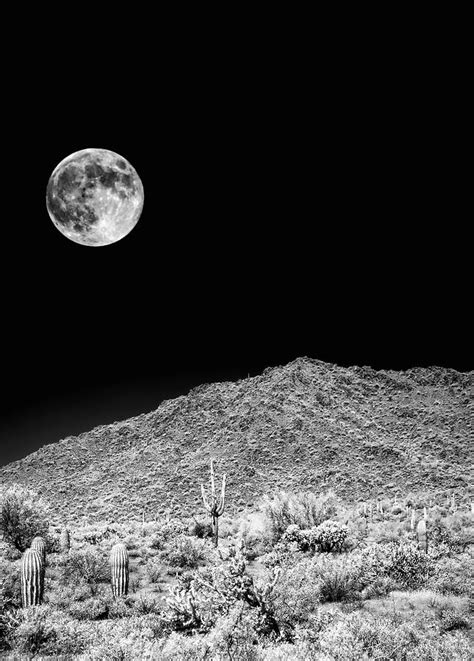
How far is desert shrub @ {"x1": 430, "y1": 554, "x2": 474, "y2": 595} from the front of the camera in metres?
9.89

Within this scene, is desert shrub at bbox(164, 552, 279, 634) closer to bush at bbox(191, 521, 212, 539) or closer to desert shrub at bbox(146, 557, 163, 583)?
desert shrub at bbox(146, 557, 163, 583)

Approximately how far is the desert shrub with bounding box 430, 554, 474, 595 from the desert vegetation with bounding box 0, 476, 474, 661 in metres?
0.04

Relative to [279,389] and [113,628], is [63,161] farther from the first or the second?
[279,389]

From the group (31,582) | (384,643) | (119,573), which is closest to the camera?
(384,643)

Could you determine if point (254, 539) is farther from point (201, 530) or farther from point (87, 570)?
point (87, 570)

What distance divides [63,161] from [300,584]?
1318 cm

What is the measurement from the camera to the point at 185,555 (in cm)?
1568

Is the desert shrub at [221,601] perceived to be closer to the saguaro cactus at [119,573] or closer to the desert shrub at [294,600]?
the desert shrub at [294,600]

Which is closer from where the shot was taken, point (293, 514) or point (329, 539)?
point (329, 539)

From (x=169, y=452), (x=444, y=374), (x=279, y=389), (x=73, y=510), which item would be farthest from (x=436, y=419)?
(x=73, y=510)

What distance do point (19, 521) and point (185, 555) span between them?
9.07 meters

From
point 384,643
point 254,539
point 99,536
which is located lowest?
point 99,536

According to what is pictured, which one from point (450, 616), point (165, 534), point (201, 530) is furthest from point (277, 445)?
point (450, 616)

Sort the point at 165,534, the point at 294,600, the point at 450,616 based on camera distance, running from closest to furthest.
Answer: the point at 450,616, the point at 294,600, the point at 165,534
